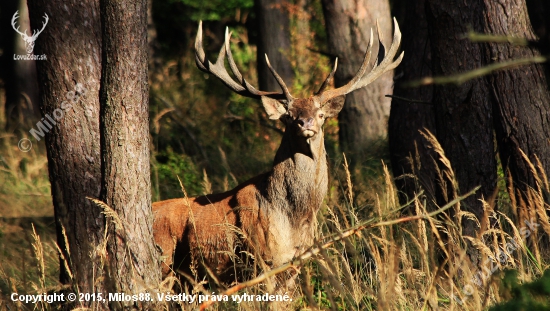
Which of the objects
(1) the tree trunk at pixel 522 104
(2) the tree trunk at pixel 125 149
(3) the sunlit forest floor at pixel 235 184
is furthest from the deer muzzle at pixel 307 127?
(1) the tree trunk at pixel 522 104

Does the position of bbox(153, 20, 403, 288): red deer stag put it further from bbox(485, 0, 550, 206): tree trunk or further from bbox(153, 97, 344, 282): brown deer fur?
bbox(485, 0, 550, 206): tree trunk

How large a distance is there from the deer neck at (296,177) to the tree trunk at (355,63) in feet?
13.1

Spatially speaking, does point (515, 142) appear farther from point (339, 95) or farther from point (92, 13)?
point (92, 13)

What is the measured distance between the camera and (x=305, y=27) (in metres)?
14.0

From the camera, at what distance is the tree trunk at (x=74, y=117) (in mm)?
4277

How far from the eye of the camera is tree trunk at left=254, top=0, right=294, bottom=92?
1219 centimetres

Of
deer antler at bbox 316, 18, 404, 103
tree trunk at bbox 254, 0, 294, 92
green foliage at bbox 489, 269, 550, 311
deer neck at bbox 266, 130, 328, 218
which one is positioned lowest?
green foliage at bbox 489, 269, 550, 311

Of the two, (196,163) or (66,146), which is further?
A: (196,163)

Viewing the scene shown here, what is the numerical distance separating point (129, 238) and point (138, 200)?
261 millimetres

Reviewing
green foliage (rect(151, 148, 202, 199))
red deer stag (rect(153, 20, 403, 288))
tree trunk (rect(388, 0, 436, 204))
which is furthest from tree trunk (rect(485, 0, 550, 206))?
green foliage (rect(151, 148, 202, 199))

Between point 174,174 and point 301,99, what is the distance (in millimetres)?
3730

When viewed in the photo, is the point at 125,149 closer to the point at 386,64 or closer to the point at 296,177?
the point at 296,177

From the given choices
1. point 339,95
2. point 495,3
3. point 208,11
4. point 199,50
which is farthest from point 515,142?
point 208,11

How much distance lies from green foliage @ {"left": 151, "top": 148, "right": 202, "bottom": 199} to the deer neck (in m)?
3.10
